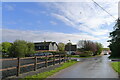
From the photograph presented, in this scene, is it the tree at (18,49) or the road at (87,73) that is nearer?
the road at (87,73)

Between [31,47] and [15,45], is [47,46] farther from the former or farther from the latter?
[15,45]

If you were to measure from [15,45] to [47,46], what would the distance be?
125 ft

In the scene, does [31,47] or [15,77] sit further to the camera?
[31,47]

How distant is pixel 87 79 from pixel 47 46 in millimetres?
67812

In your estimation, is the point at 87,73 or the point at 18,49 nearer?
the point at 87,73

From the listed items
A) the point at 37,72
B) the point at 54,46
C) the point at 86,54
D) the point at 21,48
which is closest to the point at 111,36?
the point at 86,54

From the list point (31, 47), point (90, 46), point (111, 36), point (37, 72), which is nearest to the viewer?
point (37, 72)

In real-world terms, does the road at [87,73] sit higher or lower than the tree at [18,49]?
lower

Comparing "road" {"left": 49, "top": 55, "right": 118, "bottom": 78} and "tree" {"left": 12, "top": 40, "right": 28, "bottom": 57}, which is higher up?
"tree" {"left": 12, "top": 40, "right": 28, "bottom": 57}

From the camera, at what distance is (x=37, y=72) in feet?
32.2

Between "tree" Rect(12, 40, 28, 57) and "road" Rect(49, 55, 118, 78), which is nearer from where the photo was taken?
"road" Rect(49, 55, 118, 78)

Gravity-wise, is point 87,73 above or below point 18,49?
below

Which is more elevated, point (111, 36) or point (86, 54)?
point (111, 36)

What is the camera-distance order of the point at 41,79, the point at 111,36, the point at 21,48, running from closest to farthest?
the point at 41,79
the point at 21,48
the point at 111,36
